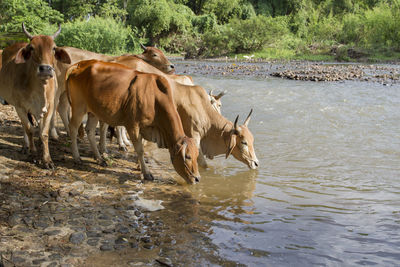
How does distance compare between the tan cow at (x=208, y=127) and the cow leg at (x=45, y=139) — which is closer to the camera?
the cow leg at (x=45, y=139)

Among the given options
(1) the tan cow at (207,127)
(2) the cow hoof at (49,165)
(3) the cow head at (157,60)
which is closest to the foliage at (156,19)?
(3) the cow head at (157,60)

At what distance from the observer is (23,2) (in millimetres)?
21766

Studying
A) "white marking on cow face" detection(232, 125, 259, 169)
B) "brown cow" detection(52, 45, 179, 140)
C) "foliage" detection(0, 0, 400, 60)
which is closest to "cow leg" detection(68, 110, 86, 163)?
"brown cow" detection(52, 45, 179, 140)

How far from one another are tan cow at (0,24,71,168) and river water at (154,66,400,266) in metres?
2.59

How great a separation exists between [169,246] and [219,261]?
54 centimetres

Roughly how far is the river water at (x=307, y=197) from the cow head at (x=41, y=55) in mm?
2697

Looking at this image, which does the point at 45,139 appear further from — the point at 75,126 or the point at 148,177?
the point at 148,177

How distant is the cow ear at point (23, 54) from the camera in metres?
6.45

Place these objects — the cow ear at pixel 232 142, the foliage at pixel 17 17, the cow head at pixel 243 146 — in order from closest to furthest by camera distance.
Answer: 1. the cow ear at pixel 232 142
2. the cow head at pixel 243 146
3. the foliage at pixel 17 17

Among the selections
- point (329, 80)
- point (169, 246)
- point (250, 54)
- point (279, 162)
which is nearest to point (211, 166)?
point (279, 162)

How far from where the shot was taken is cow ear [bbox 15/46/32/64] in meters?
6.45

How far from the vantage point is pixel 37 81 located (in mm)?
6715

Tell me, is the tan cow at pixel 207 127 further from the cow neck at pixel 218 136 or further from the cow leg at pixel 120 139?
the cow leg at pixel 120 139

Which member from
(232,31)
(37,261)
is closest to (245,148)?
(37,261)
